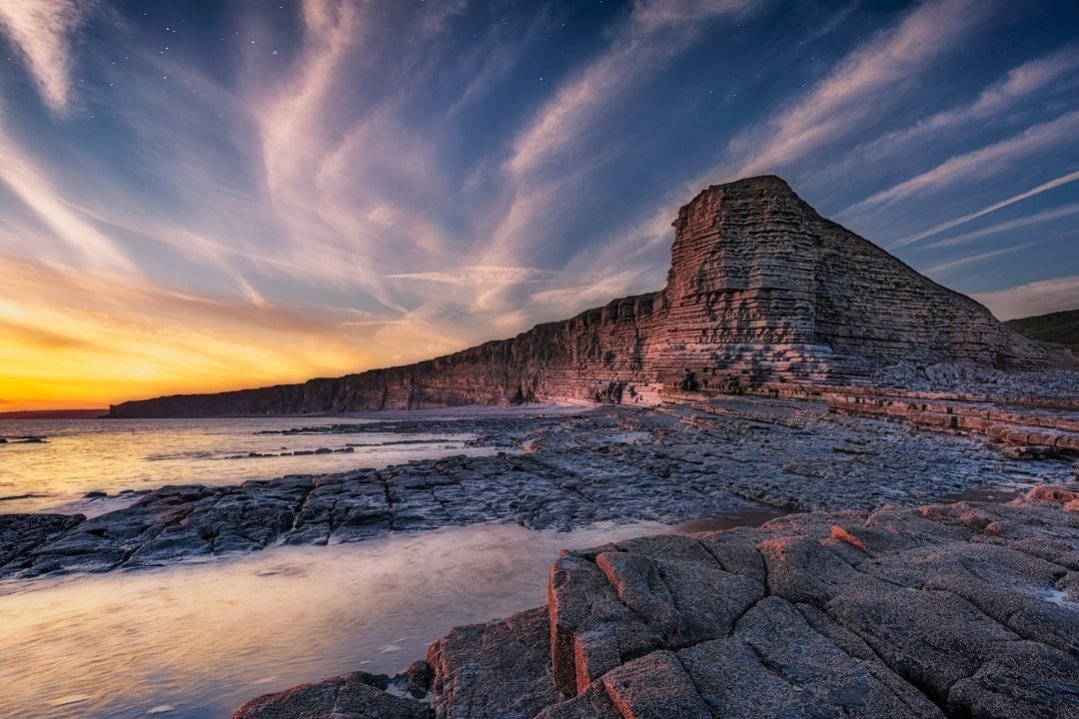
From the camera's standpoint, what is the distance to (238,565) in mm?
5527

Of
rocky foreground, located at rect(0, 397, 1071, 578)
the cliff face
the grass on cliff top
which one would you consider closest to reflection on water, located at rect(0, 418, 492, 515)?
rocky foreground, located at rect(0, 397, 1071, 578)

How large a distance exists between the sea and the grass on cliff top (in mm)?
96975

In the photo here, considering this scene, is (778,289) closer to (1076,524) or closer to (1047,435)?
(1047,435)

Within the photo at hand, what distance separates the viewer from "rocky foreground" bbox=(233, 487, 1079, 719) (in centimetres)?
203

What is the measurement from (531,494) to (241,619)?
5.04m

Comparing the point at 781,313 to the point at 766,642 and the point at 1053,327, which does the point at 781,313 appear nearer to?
the point at 766,642

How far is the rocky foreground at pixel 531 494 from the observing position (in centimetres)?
634

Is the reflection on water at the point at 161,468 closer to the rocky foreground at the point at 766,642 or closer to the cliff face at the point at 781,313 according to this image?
the rocky foreground at the point at 766,642

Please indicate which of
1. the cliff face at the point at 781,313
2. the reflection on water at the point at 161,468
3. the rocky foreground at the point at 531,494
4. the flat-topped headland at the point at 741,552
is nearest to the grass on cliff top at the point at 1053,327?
the cliff face at the point at 781,313

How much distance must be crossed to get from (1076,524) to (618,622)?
4.93m

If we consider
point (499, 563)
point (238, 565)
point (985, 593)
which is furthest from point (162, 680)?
point (985, 593)

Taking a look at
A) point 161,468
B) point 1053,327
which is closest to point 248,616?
point 161,468

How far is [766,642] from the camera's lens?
2492 millimetres

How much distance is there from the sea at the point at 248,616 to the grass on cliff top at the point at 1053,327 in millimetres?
96975
